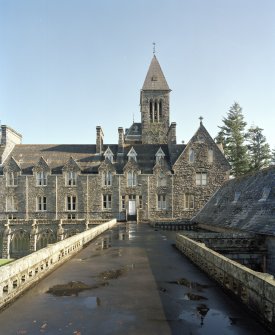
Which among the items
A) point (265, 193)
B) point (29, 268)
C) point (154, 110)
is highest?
point (154, 110)

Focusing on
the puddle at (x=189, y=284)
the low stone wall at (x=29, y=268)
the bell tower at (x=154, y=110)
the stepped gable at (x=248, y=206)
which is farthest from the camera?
the bell tower at (x=154, y=110)

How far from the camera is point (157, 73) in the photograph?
227ft

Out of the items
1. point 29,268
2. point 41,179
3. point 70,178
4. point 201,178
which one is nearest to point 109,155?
point 70,178

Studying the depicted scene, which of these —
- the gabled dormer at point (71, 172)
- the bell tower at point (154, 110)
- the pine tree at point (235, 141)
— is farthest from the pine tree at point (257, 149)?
the gabled dormer at point (71, 172)

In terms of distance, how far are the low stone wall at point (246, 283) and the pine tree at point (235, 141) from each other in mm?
59624

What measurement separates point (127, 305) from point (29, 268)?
161 inches

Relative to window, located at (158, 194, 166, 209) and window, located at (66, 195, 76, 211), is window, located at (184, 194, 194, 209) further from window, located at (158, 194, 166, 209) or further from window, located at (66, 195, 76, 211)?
window, located at (66, 195, 76, 211)

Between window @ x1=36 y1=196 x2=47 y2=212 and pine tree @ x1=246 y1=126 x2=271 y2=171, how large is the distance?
42986mm

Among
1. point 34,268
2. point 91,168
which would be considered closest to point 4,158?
point 91,168

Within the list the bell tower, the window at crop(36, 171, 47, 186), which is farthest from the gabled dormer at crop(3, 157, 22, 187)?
the bell tower

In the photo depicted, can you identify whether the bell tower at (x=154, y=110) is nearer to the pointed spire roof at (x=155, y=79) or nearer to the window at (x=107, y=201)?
the pointed spire roof at (x=155, y=79)

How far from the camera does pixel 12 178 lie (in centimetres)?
4947

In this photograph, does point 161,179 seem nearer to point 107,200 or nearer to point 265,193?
point 107,200

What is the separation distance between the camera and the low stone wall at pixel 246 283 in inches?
292
